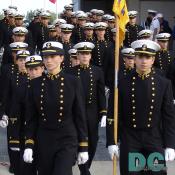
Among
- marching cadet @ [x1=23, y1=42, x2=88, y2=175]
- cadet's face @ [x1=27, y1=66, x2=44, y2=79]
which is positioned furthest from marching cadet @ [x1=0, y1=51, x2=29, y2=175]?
marching cadet @ [x1=23, y1=42, x2=88, y2=175]

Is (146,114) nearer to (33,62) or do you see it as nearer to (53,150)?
(53,150)

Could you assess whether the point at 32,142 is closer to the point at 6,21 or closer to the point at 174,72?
the point at 174,72

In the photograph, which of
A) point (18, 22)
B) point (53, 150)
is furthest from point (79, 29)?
point (53, 150)

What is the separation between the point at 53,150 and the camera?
5609mm

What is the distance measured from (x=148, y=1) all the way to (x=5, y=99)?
13894mm

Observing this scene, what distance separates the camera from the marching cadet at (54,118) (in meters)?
5.62

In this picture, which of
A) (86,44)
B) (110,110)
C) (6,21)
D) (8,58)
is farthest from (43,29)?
(110,110)

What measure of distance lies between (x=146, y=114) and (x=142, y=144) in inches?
12.9

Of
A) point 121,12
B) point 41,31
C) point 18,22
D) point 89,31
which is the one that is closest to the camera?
point 121,12

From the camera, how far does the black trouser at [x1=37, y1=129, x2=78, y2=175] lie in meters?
5.54

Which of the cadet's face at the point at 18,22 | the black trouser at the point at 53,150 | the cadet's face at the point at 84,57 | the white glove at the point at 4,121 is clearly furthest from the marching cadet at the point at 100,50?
the black trouser at the point at 53,150

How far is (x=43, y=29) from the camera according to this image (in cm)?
1323

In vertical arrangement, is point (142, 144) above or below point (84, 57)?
below

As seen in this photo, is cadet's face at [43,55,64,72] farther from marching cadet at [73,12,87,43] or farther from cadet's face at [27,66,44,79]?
marching cadet at [73,12,87,43]
